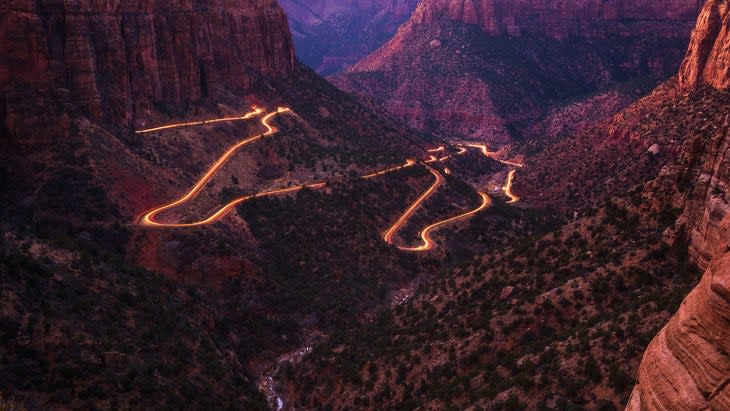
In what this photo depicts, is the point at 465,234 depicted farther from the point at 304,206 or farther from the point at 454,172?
the point at 454,172

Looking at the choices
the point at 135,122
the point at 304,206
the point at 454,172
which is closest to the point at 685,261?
the point at 304,206

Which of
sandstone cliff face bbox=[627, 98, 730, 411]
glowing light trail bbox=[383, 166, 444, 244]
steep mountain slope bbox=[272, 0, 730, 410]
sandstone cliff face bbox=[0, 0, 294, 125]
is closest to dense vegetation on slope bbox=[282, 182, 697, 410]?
steep mountain slope bbox=[272, 0, 730, 410]

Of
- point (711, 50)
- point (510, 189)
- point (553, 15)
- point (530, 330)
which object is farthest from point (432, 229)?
point (553, 15)

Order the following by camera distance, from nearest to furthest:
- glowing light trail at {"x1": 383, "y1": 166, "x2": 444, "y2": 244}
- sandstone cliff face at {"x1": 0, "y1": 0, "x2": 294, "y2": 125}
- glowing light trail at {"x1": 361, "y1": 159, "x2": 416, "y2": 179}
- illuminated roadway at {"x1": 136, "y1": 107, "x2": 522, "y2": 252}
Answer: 1. sandstone cliff face at {"x1": 0, "y1": 0, "x2": 294, "y2": 125}
2. illuminated roadway at {"x1": 136, "y1": 107, "x2": 522, "y2": 252}
3. glowing light trail at {"x1": 383, "y1": 166, "x2": 444, "y2": 244}
4. glowing light trail at {"x1": 361, "y1": 159, "x2": 416, "y2": 179}

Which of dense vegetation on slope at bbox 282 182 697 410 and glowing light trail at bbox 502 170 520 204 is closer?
dense vegetation on slope at bbox 282 182 697 410

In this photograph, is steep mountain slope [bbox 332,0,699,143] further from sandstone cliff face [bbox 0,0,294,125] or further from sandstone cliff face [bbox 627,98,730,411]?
sandstone cliff face [bbox 627,98,730,411]

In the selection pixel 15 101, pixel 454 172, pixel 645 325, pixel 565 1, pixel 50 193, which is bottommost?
pixel 454 172
